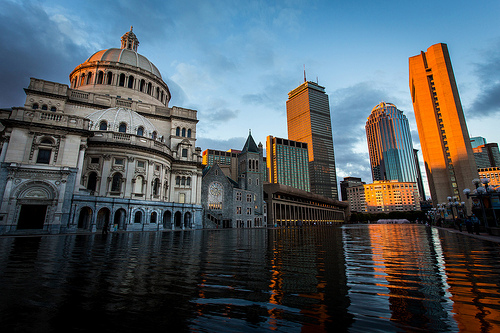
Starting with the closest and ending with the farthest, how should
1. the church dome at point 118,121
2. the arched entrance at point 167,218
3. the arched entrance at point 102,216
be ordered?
the arched entrance at point 102,216
the church dome at point 118,121
the arched entrance at point 167,218

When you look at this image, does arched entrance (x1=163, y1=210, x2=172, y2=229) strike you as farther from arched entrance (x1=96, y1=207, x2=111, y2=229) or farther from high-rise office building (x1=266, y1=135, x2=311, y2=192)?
high-rise office building (x1=266, y1=135, x2=311, y2=192)

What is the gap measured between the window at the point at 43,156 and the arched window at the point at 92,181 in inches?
268

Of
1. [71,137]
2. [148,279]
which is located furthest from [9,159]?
[148,279]

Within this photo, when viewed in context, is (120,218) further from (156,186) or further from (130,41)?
(130,41)

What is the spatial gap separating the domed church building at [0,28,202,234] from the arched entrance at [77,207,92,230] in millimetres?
140

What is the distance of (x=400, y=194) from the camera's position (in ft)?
640

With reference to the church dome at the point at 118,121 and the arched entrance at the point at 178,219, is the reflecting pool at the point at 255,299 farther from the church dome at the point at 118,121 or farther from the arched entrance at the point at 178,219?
the arched entrance at the point at 178,219

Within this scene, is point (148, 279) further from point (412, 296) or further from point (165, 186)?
point (165, 186)

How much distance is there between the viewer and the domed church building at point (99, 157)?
98.6 ft

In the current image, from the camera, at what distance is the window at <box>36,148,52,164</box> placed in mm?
31667

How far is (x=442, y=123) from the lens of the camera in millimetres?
89688

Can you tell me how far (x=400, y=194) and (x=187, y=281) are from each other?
225350 mm

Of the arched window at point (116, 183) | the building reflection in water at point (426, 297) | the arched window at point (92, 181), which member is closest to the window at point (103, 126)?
the arched window at point (92, 181)

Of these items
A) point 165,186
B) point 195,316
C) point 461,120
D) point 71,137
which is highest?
point 461,120
